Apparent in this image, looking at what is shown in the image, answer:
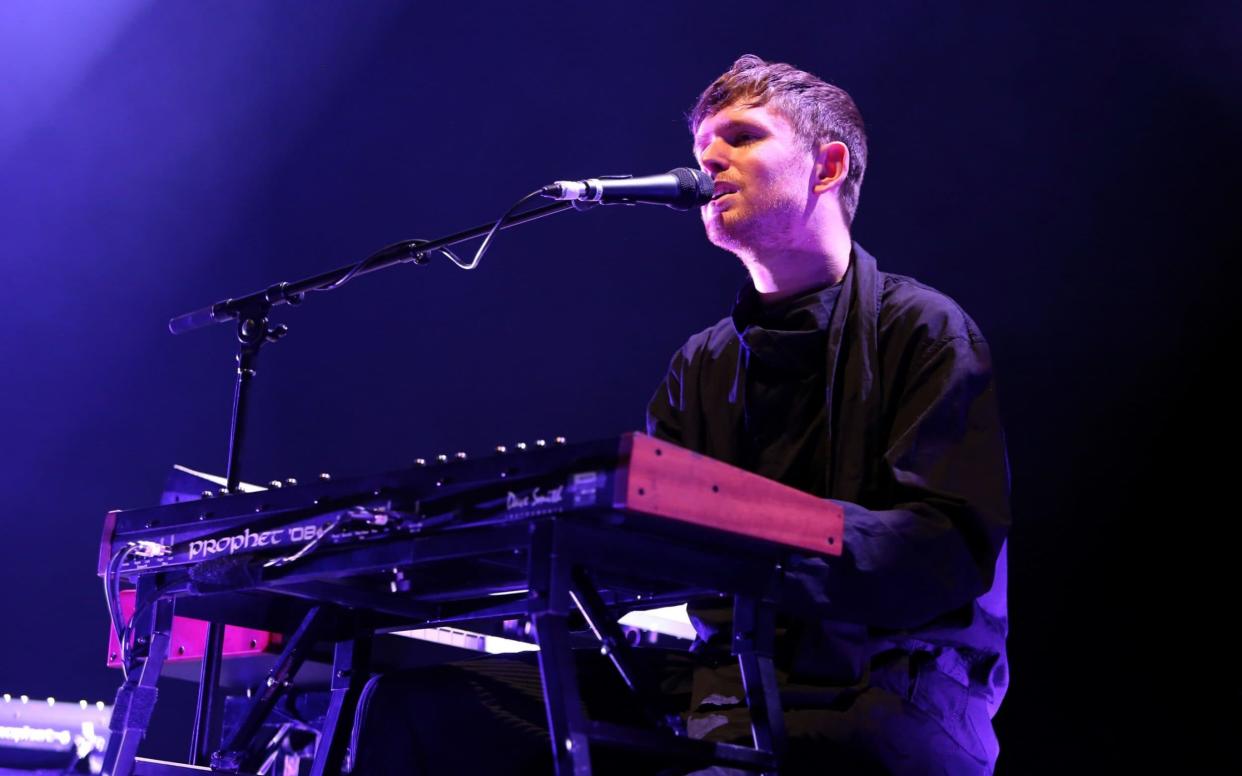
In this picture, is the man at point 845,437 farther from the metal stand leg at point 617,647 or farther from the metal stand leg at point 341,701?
the metal stand leg at point 341,701

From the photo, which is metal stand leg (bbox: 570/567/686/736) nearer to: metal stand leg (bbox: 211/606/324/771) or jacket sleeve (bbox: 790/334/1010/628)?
jacket sleeve (bbox: 790/334/1010/628)

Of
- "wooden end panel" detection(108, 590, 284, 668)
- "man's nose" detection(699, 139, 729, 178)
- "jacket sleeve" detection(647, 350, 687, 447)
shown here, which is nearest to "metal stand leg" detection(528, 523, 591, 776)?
"jacket sleeve" detection(647, 350, 687, 447)

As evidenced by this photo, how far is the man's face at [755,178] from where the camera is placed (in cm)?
267

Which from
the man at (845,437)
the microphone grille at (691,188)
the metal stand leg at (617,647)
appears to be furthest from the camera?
the microphone grille at (691,188)

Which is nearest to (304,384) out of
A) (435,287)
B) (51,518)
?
(435,287)

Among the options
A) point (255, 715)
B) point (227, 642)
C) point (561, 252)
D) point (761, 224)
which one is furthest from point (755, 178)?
point (561, 252)

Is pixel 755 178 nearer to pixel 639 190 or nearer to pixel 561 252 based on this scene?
pixel 639 190

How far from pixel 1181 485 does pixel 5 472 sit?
468cm

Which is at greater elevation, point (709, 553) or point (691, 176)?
point (691, 176)

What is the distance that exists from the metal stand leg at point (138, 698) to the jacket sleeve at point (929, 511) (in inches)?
46.9

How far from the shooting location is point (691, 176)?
247 cm

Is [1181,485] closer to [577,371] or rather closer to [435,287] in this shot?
[577,371]

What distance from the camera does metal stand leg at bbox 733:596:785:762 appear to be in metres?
1.83

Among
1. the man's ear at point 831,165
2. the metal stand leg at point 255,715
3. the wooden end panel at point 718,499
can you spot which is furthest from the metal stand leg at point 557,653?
the man's ear at point 831,165
